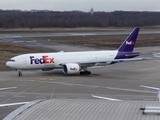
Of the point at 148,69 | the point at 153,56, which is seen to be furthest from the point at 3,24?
the point at 148,69

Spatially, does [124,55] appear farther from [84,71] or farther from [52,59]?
[52,59]

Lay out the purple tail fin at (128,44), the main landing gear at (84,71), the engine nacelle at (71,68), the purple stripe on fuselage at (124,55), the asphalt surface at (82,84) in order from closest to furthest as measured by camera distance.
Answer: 1. the asphalt surface at (82,84)
2. the engine nacelle at (71,68)
3. the main landing gear at (84,71)
4. the purple stripe on fuselage at (124,55)
5. the purple tail fin at (128,44)

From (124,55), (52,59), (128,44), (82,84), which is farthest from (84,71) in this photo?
(82,84)

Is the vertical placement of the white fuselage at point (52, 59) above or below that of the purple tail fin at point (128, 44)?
below

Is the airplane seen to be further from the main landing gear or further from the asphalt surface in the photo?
the asphalt surface

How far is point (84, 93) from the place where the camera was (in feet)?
136

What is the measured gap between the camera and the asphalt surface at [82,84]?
39.8 meters

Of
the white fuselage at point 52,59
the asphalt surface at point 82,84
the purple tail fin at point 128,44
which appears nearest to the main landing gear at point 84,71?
the asphalt surface at point 82,84

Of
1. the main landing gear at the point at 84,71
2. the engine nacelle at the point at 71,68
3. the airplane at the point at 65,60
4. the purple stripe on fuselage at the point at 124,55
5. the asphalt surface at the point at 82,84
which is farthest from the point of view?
the purple stripe on fuselage at the point at 124,55

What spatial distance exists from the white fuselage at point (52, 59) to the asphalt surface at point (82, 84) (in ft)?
5.12

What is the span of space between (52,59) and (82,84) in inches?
327

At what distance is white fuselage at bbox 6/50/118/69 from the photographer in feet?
175

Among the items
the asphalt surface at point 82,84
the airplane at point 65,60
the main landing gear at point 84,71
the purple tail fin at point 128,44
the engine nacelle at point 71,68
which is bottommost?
the asphalt surface at point 82,84

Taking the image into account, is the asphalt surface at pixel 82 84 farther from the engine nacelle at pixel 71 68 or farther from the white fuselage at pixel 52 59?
the white fuselage at pixel 52 59
